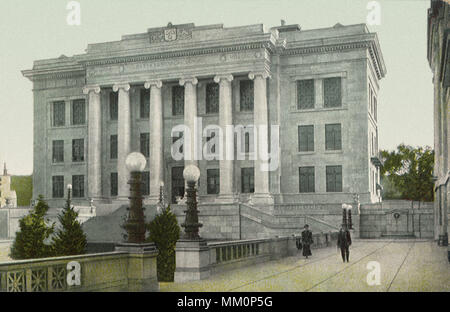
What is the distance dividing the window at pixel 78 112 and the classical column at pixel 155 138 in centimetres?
999

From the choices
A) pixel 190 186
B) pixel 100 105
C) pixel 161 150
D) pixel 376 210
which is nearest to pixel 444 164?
pixel 376 210

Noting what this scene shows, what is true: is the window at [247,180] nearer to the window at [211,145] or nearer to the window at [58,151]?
the window at [211,145]

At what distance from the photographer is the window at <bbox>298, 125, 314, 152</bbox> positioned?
60.8 meters

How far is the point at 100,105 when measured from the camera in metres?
65.7

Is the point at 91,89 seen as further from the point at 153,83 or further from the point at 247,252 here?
the point at 247,252

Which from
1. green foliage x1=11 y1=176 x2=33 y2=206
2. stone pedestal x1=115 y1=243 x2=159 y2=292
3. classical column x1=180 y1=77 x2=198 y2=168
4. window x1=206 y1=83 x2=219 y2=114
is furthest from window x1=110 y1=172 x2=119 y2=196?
stone pedestal x1=115 y1=243 x2=159 y2=292

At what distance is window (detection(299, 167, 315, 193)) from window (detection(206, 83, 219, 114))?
10.5m

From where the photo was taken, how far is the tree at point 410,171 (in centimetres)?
9706

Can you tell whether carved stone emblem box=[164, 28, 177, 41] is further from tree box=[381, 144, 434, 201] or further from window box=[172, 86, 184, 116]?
tree box=[381, 144, 434, 201]

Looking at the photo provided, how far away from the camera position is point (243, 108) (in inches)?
2431

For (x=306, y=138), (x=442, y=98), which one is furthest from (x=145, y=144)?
(x=442, y=98)

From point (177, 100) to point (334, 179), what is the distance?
17439mm
